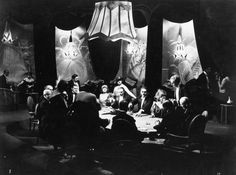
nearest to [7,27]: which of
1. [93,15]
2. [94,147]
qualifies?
[93,15]

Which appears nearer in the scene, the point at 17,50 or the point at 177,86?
the point at 177,86

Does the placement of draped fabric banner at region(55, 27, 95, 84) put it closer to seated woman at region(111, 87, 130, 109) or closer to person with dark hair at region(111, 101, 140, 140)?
seated woman at region(111, 87, 130, 109)

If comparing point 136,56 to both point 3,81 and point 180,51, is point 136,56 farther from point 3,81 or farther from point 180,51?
point 3,81

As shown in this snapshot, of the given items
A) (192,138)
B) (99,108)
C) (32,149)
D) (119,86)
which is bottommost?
(32,149)

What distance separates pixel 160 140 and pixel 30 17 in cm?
165

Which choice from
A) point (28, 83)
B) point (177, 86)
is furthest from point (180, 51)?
point (28, 83)

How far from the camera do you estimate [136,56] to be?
10.8ft

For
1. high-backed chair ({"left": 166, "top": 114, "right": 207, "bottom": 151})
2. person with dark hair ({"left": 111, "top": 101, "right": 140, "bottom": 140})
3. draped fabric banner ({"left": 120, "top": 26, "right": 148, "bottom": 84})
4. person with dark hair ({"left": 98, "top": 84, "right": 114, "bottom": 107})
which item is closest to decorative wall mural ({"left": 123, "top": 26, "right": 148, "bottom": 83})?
draped fabric banner ({"left": 120, "top": 26, "right": 148, "bottom": 84})

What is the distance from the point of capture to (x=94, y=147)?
3.30m

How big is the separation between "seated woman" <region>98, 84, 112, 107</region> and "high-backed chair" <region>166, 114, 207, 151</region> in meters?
0.64

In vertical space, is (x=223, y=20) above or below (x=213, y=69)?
above

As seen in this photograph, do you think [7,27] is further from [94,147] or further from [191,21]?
[191,21]

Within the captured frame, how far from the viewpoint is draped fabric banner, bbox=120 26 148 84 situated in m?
3.29

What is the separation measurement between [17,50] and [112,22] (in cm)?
94
